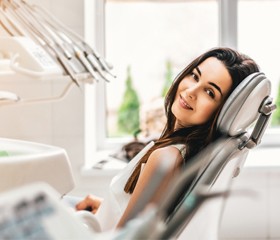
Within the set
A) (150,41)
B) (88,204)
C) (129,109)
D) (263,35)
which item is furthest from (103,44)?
(88,204)

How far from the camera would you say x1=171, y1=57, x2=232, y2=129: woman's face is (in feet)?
4.08

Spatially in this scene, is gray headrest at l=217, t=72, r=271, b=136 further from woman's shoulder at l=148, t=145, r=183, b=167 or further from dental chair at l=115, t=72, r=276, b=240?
woman's shoulder at l=148, t=145, r=183, b=167

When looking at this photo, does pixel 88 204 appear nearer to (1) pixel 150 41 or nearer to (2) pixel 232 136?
(2) pixel 232 136

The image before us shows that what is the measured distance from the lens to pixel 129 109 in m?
2.93

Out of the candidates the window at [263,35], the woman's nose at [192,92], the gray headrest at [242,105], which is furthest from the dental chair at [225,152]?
the window at [263,35]

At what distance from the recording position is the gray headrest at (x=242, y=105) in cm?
115

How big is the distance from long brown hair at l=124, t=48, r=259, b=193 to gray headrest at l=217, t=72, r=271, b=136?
4 cm

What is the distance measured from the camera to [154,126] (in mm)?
2719

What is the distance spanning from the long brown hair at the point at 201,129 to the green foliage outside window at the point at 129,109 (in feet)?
5.19

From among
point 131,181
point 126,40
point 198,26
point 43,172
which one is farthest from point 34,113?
point 43,172

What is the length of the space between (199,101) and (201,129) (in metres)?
0.06

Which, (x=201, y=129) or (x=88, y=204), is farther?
(x=88, y=204)

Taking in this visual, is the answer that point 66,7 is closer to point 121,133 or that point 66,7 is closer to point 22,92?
point 22,92

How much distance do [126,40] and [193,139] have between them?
1762mm
